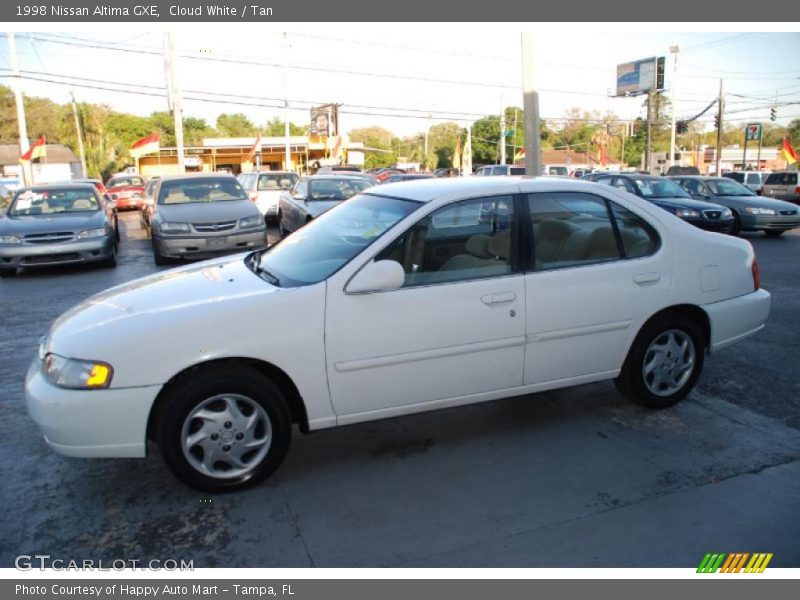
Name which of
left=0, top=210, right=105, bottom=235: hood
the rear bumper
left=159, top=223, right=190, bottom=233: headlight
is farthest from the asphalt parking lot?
left=0, top=210, right=105, bottom=235: hood

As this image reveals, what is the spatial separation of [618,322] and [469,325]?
110cm

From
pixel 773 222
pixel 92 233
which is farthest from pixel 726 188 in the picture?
pixel 92 233

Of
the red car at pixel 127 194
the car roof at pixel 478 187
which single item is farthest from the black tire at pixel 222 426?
the red car at pixel 127 194

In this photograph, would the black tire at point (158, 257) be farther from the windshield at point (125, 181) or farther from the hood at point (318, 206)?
the windshield at point (125, 181)

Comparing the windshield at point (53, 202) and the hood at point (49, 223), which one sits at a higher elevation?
the windshield at point (53, 202)

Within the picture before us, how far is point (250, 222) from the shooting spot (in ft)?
36.1

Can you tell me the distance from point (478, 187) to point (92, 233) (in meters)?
8.71

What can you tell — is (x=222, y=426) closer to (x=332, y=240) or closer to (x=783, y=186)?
(x=332, y=240)

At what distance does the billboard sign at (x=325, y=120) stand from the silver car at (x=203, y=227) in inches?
1771

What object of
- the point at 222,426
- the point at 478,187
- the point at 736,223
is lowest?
the point at 736,223

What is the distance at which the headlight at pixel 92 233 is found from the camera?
1062 cm

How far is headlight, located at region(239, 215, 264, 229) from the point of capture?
430 inches

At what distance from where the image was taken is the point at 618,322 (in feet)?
13.6

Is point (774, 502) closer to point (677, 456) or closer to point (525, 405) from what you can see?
point (677, 456)
